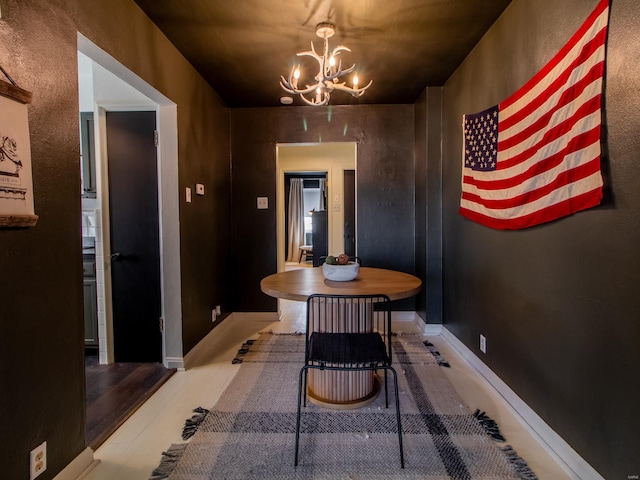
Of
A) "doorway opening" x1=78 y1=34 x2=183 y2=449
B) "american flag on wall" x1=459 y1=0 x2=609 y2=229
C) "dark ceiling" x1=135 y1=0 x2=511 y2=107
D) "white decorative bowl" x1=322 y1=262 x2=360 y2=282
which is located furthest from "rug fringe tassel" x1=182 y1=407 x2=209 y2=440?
"dark ceiling" x1=135 y1=0 x2=511 y2=107

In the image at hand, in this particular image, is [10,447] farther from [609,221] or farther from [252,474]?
[609,221]

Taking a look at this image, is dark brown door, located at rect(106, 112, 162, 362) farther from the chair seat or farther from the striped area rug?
the chair seat

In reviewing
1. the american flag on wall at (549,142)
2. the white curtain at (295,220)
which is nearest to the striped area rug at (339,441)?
the american flag on wall at (549,142)

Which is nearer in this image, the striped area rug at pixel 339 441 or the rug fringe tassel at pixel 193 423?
the striped area rug at pixel 339 441

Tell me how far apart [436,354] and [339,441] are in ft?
4.66

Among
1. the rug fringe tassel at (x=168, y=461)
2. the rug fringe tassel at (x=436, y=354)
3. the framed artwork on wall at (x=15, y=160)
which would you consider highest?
the framed artwork on wall at (x=15, y=160)

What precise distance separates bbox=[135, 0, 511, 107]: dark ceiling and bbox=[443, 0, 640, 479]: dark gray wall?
27cm

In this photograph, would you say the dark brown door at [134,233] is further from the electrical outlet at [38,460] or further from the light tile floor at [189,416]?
the electrical outlet at [38,460]

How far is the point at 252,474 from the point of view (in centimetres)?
151

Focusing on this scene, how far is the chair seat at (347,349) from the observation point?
5.29ft

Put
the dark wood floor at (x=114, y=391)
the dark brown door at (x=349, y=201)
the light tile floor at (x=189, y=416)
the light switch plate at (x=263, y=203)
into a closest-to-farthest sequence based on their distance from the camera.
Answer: the light tile floor at (x=189, y=416)
the dark wood floor at (x=114, y=391)
the light switch plate at (x=263, y=203)
the dark brown door at (x=349, y=201)

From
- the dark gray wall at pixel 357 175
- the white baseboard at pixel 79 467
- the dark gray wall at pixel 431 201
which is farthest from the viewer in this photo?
the dark gray wall at pixel 357 175

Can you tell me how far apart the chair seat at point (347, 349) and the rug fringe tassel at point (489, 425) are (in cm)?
73

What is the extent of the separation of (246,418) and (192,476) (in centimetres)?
45
